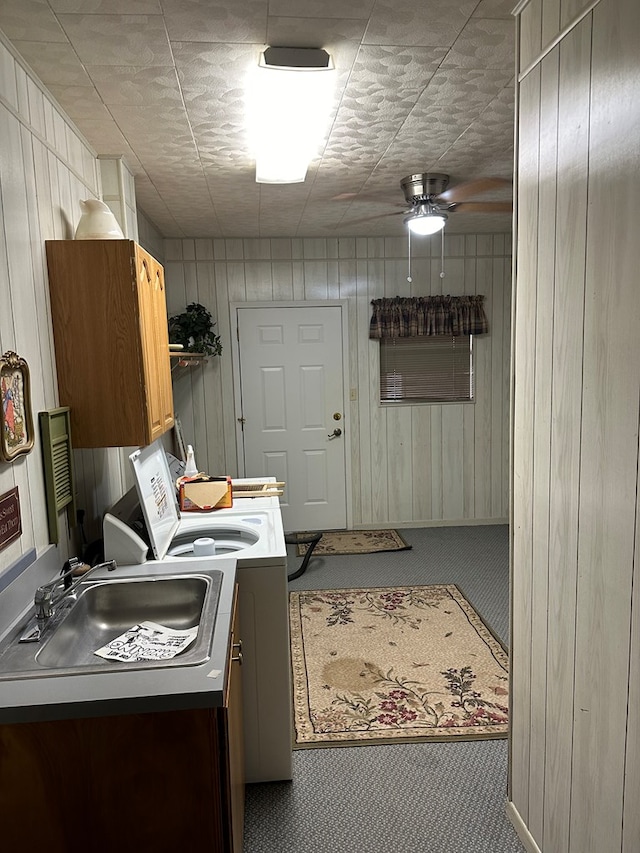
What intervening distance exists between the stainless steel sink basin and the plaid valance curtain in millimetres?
3347

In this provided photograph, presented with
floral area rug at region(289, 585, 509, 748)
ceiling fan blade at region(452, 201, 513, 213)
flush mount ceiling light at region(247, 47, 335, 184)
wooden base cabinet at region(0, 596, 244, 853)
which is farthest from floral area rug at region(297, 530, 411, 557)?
wooden base cabinet at region(0, 596, 244, 853)

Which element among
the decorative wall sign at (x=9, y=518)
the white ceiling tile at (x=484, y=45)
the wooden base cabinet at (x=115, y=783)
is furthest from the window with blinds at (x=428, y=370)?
the wooden base cabinet at (x=115, y=783)

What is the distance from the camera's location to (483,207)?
12.9 ft

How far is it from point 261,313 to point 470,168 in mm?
2159

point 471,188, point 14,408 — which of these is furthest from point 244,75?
point 471,188

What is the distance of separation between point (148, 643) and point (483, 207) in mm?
3504

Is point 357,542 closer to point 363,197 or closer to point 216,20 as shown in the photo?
point 363,197

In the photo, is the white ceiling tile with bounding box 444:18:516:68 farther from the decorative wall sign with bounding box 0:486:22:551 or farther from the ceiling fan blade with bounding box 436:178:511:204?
the decorative wall sign with bounding box 0:486:22:551

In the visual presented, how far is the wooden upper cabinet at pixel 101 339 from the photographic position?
81.0 inches

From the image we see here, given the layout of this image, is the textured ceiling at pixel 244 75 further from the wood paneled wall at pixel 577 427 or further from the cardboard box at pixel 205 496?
the cardboard box at pixel 205 496

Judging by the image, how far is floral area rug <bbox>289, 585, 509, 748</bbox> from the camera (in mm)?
2473

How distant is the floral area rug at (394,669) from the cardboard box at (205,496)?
3.06 feet

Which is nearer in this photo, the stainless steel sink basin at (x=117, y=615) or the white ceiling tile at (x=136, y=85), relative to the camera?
the stainless steel sink basin at (x=117, y=615)

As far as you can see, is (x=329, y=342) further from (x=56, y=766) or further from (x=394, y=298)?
(x=56, y=766)
